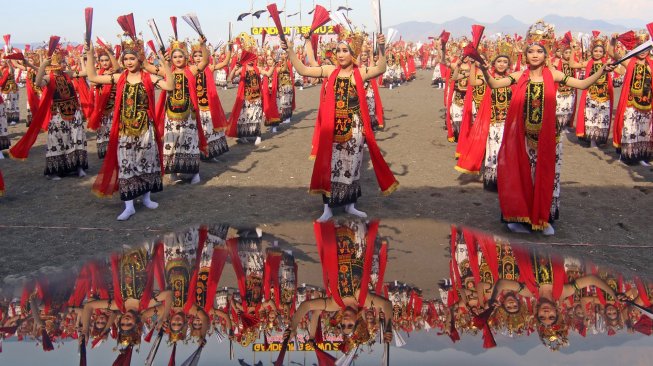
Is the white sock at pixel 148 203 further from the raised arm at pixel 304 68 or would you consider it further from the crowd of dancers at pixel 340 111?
the raised arm at pixel 304 68

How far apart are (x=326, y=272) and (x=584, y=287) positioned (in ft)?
6.42

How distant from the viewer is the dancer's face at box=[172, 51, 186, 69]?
304 inches

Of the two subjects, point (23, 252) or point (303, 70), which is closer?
point (23, 252)

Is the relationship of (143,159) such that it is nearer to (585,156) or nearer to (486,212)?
(486,212)

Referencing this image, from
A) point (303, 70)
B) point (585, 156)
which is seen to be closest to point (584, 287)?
point (303, 70)

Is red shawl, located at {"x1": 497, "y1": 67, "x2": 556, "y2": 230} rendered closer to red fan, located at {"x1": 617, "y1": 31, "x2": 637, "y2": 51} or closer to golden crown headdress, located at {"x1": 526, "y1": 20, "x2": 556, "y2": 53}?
golden crown headdress, located at {"x1": 526, "y1": 20, "x2": 556, "y2": 53}

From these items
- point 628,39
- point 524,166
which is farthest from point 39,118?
point 628,39

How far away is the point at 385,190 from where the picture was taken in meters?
6.34

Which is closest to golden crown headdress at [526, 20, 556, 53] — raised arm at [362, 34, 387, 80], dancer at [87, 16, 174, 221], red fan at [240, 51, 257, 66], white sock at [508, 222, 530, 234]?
raised arm at [362, 34, 387, 80]

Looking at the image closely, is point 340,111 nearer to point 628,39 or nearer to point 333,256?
point 333,256

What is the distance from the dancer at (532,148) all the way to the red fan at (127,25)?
4.03 m

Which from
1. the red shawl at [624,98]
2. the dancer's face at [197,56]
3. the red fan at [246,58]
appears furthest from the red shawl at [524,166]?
the red fan at [246,58]

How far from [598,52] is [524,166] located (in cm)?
521

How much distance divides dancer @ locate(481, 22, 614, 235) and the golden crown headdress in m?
0.63
